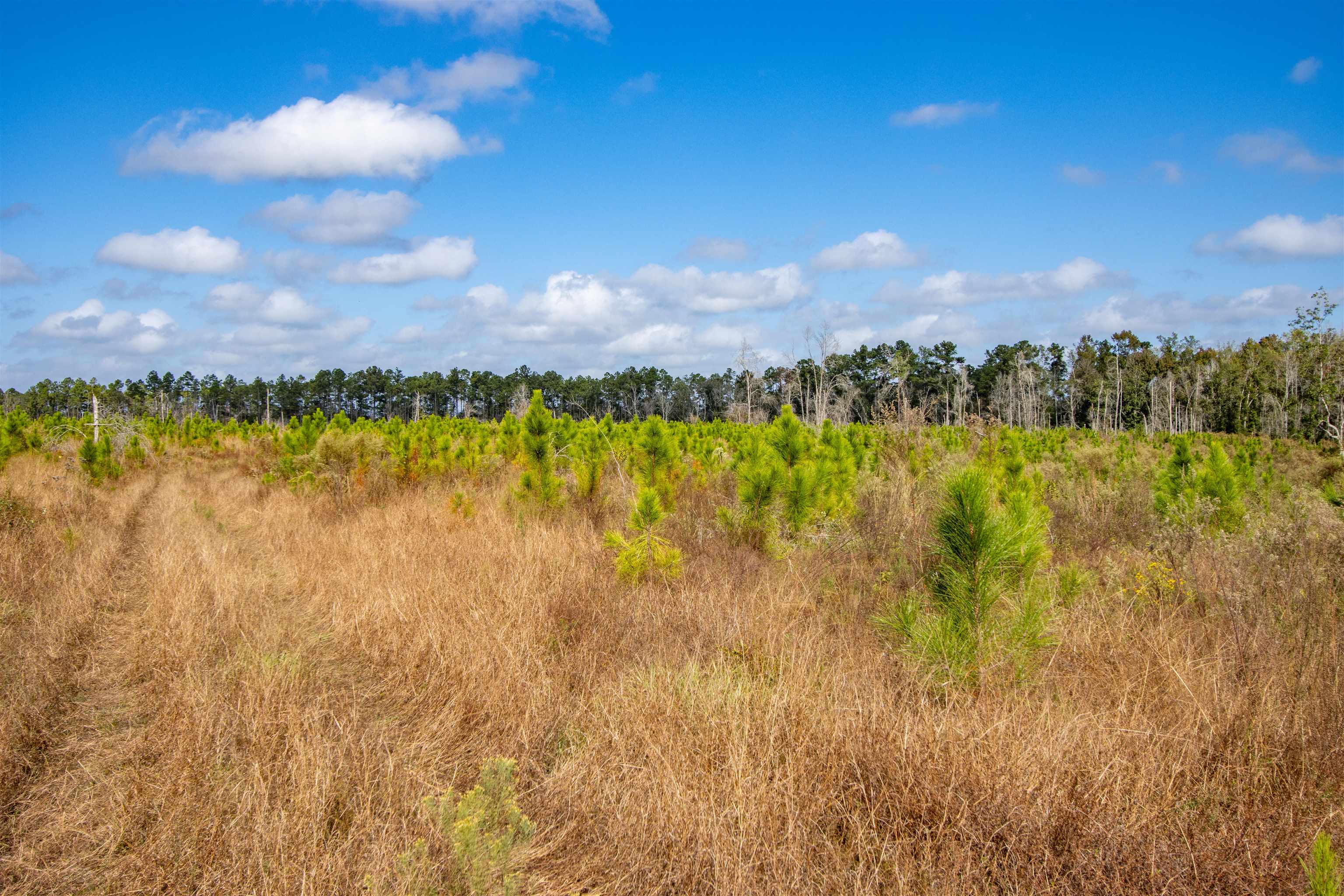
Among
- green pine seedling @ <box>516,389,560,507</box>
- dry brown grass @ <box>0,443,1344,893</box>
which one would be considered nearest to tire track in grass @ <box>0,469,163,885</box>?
dry brown grass @ <box>0,443,1344,893</box>

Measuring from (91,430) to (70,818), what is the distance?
79.3ft

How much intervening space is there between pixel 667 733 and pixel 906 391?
2810 inches

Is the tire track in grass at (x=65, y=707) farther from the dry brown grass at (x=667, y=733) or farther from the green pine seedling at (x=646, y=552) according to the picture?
the green pine seedling at (x=646, y=552)

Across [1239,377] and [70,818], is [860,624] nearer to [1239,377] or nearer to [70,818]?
[70,818]

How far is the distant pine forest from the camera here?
4494cm

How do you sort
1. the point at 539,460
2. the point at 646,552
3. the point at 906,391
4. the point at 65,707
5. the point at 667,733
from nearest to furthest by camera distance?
the point at 667,733 → the point at 65,707 → the point at 646,552 → the point at 539,460 → the point at 906,391

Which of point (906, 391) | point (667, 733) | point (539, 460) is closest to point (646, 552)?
point (667, 733)

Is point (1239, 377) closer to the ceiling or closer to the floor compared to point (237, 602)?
closer to the ceiling

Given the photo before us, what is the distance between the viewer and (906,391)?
69.5 meters

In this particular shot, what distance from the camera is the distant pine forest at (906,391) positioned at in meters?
44.9

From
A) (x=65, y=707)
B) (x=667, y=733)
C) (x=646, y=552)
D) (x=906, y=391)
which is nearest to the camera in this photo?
(x=667, y=733)

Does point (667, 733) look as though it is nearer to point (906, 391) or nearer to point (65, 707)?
point (65, 707)

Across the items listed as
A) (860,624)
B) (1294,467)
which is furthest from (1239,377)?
(860,624)

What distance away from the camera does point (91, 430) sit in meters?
20.7
